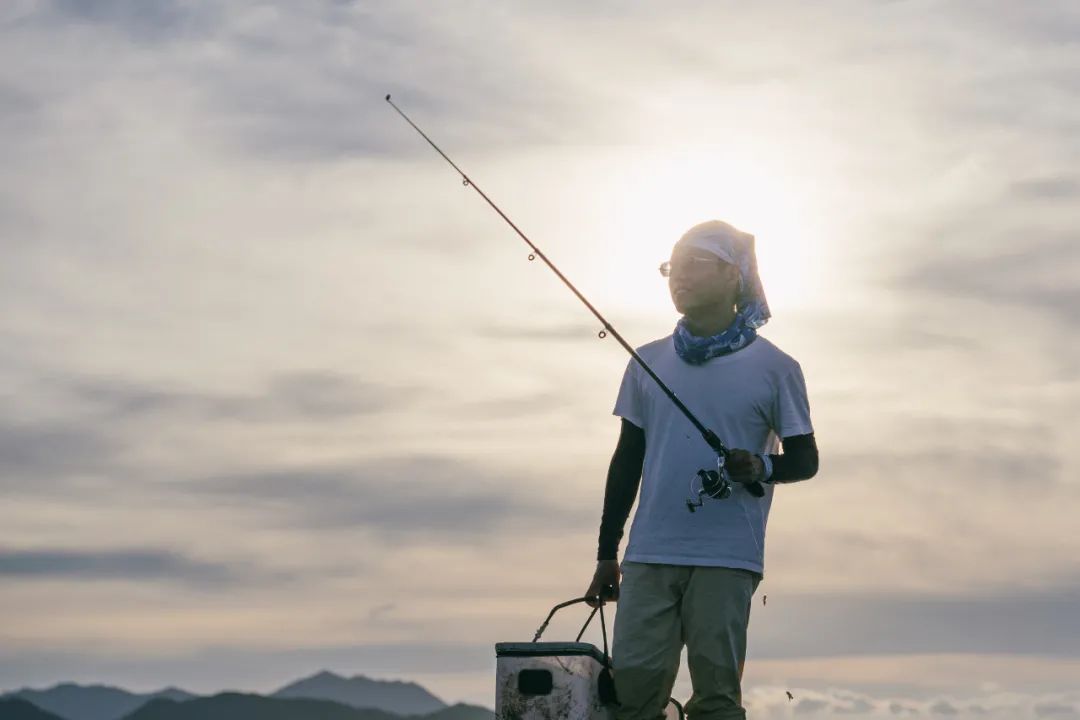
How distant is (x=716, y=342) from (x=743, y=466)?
0.81 meters

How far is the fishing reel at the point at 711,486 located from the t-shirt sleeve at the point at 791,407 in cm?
41

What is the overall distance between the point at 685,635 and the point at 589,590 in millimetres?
854

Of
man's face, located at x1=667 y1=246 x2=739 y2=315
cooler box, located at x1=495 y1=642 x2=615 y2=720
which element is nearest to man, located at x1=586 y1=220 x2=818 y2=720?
man's face, located at x1=667 y1=246 x2=739 y2=315

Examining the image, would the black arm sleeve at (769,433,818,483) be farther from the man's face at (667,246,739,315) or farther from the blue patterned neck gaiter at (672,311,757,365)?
the man's face at (667,246,739,315)

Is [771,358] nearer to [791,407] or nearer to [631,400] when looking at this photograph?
[791,407]

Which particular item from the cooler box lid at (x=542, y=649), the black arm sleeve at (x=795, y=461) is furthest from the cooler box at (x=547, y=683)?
the black arm sleeve at (x=795, y=461)

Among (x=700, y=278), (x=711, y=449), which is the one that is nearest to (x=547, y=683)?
(x=711, y=449)

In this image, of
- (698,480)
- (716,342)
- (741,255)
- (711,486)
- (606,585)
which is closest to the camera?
(711,486)

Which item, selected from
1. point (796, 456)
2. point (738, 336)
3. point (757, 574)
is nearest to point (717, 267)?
point (738, 336)

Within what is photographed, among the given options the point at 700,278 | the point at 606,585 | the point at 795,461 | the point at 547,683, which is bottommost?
the point at 547,683

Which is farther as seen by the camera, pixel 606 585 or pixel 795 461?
pixel 606 585

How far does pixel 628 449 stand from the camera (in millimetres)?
8445

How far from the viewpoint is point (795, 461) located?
7.77 meters

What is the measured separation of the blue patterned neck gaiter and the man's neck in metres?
0.04
